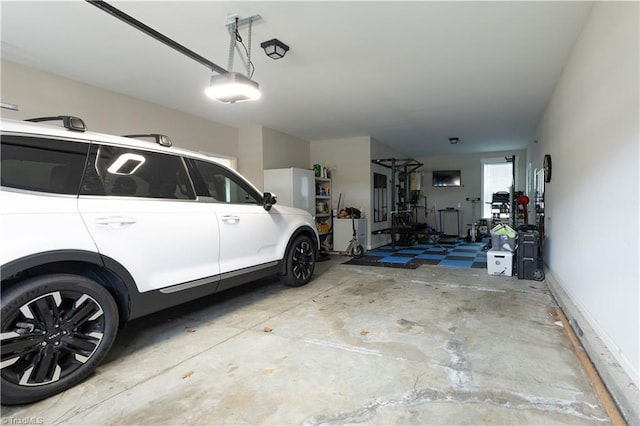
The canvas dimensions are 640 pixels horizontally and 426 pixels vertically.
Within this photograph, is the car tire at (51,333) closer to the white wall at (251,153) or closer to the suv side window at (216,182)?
the suv side window at (216,182)

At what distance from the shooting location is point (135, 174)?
2.50m

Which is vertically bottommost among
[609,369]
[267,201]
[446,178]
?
[609,369]

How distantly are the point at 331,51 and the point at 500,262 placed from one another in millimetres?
3904

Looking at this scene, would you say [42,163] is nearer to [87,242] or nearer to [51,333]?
[87,242]

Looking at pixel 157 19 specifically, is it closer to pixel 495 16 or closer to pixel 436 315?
pixel 495 16

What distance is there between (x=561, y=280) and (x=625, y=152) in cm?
250

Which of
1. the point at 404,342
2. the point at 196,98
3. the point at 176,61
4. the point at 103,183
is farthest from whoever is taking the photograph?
the point at 196,98

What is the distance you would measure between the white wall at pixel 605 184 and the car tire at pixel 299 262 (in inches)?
113

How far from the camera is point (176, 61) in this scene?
367 cm

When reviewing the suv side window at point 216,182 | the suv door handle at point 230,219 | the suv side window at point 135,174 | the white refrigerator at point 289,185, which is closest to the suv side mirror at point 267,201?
the suv side window at point 216,182

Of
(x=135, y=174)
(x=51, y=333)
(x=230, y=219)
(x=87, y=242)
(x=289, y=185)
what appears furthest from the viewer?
(x=289, y=185)

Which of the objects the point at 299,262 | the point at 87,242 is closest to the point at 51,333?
the point at 87,242

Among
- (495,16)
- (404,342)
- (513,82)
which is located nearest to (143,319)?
(404,342)

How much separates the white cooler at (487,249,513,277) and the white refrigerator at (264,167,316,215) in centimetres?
357
